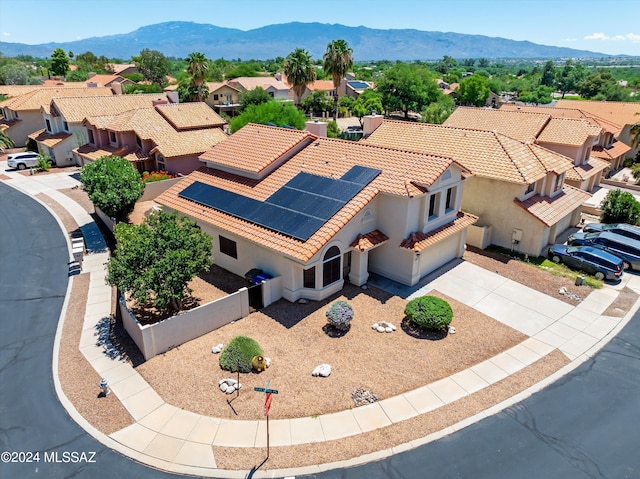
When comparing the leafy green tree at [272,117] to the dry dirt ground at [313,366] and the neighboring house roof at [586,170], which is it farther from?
the neighboring house roof at [586,170]

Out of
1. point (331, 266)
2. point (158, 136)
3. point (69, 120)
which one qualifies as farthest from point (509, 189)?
point (69, 120)

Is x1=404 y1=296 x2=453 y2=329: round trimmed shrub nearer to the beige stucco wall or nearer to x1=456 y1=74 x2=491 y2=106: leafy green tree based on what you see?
the beige stucco wall

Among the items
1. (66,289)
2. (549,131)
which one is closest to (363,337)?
(66,289)

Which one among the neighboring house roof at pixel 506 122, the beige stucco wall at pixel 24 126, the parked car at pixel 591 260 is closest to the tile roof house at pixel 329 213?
the parked car at pixel 591 260

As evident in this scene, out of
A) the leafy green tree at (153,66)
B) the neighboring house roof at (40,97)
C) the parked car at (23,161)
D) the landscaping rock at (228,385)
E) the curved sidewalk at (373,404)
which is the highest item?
the leafy green tree at (153,66)

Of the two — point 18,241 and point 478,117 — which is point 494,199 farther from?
point 18,241

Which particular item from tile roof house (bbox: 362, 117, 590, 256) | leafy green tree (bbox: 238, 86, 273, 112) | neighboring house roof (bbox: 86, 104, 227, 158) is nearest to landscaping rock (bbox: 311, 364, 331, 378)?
tile roof house (bbox: 362, 117, 590, 256)
